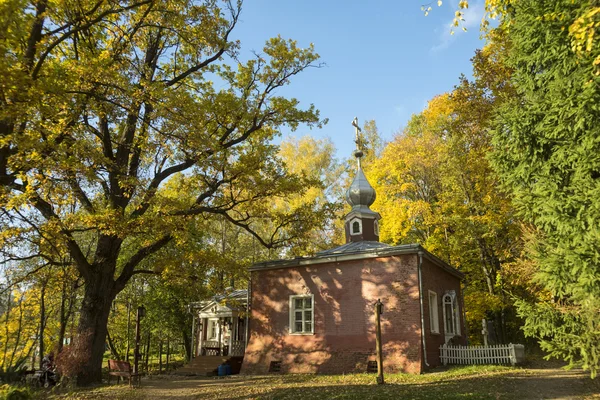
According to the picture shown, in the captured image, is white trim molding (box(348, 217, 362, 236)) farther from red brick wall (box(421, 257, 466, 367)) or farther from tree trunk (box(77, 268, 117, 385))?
tree trunk (box(77, 268, 117, 385))

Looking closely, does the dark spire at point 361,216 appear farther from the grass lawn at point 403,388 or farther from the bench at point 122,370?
the bench at point 122,370

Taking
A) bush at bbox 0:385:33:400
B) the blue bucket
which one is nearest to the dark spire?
the blue bucket

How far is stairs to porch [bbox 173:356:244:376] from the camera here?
19.8m

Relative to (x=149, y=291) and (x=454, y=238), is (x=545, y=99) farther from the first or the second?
(x=149, y=291)

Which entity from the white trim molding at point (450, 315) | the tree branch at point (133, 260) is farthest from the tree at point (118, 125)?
the white trim molding at point (450, 315)

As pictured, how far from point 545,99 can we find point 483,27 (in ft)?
6.76

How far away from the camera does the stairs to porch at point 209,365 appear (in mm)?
19812

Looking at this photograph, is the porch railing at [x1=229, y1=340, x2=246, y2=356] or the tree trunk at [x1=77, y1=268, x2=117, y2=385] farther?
the porch railing at [x1=229, y1=340, x2=246, y2=356]

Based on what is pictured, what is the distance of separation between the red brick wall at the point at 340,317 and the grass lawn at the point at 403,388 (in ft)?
4.47

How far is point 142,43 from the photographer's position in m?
16.6

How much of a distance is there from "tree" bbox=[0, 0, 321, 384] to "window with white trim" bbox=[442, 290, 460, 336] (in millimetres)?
7783

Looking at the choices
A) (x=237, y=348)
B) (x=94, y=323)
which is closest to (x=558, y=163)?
(x=94, y=323)

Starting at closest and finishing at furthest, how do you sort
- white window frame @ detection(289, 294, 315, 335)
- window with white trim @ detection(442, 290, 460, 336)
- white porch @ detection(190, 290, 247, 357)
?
white window frame @ detection(289, 294, 315, 335)
window with white trim @ detection(442, 290, 460, 336)
white porch @ detection(190, 290, 247, 357)

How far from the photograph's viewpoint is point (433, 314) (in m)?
17.5
